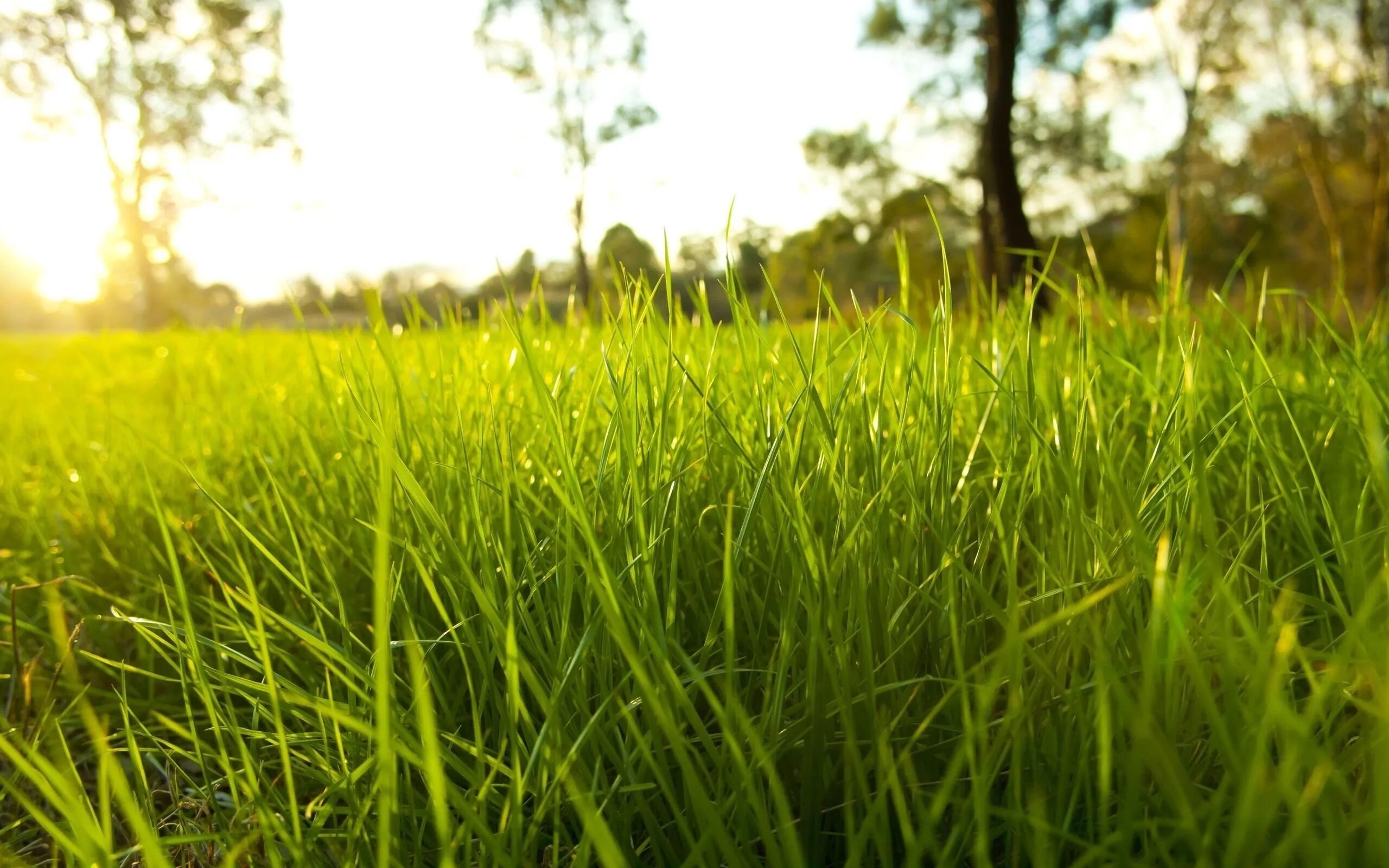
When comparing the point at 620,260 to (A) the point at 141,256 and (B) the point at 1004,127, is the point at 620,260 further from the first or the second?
(A) the point at 141,256

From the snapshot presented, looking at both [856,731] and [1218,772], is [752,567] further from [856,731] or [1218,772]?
[1218,772]

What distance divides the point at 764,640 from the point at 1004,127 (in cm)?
563

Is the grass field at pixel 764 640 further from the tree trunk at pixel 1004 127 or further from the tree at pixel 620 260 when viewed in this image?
the tree trunk at pixel 1004 127

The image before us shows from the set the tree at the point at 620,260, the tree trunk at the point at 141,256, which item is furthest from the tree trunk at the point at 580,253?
the tree at the point at 620,260

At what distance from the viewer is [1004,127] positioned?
5.50m

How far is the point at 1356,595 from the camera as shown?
61 cm

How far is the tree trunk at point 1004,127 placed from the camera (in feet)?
17.8

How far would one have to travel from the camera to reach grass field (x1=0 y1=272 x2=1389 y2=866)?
0.46 metres

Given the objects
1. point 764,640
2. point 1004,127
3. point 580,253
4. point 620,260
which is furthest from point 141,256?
point 764,640

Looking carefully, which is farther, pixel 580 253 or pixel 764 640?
pixel 580 253

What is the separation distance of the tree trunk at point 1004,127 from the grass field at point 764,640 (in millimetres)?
4492

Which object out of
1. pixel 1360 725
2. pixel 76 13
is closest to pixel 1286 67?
pixel 1360 725

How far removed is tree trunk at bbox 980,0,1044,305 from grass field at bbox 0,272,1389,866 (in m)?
4.49

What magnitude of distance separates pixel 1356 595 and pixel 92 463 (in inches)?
74.3
